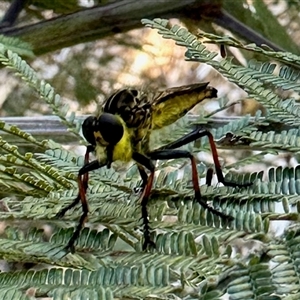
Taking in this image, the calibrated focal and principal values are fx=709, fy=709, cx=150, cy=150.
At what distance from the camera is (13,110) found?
1.92 metres

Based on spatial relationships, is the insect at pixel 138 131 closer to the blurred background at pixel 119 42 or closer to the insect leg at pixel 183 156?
the insect leg at pixel 183 156

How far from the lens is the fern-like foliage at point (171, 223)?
379mm

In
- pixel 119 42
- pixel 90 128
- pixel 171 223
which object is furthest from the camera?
pixel 119 42

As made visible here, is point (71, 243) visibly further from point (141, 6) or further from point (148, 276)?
point (141, 6)

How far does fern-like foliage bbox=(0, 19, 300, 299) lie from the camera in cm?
38

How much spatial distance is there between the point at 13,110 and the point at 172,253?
1.54m

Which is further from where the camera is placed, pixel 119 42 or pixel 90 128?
pixel 119 42

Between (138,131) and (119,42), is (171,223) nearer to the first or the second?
(138,131)

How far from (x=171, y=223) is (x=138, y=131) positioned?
0.16 metres

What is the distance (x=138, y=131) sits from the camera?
2.10 ft

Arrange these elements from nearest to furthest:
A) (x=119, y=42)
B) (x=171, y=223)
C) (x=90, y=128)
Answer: (x=171, y=223), (x=90, y=128), (x=119, y=42)

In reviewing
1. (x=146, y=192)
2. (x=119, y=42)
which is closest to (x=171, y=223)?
(x=146, y=192)

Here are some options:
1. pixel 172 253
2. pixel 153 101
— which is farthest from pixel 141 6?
pixel 172 253

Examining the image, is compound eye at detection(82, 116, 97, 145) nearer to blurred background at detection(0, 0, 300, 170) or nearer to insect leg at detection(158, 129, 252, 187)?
insect leg at detection(158, 129, 252, 187)
